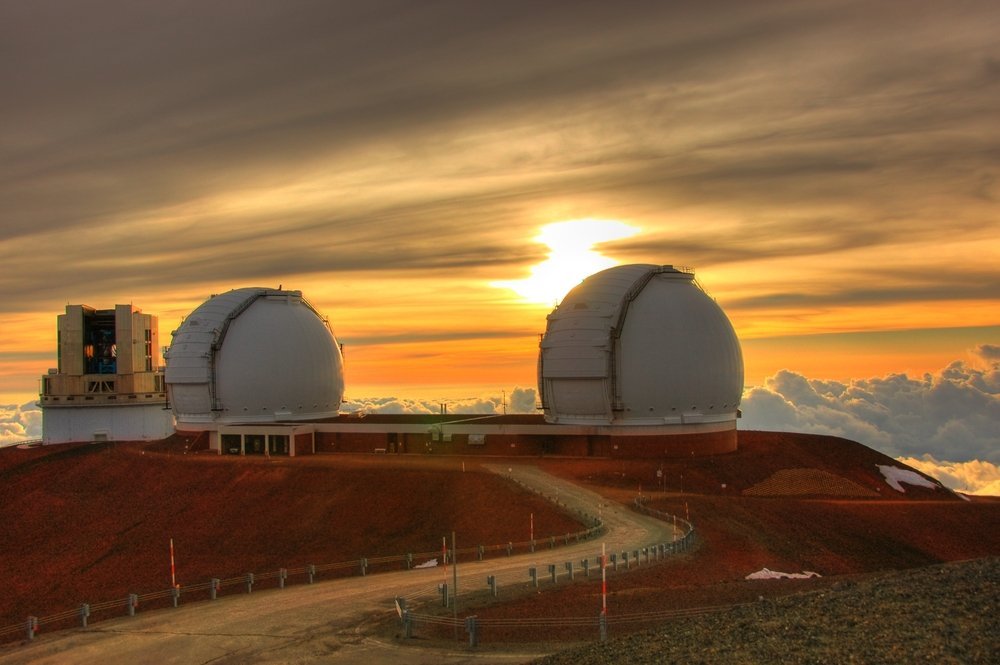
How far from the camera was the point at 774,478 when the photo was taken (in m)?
50.1

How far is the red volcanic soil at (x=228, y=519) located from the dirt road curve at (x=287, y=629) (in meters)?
7.19

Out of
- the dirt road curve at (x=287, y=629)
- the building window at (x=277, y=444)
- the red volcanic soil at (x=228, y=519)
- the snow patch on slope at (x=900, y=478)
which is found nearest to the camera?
the dirt road curve at (x=287, y=629)

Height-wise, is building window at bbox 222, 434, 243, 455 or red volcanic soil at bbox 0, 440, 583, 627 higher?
building window at bbox 222, 434, 243, 455

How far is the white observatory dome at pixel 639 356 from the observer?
53312 millimetres

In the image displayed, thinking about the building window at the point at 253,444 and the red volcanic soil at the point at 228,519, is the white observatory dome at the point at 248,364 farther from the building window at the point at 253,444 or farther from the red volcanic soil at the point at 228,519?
the red volcanic soil at the point at 228,519

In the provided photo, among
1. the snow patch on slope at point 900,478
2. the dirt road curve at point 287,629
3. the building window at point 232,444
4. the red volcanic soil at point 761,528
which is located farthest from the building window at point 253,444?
the snow patch on slope at point 900,478

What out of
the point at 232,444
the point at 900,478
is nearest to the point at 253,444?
the point at 232,444

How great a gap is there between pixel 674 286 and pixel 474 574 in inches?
1346

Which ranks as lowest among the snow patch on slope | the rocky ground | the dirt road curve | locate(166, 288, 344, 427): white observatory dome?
the snow patch on slope

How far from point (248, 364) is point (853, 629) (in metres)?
54.2

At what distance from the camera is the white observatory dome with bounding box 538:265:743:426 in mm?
53312

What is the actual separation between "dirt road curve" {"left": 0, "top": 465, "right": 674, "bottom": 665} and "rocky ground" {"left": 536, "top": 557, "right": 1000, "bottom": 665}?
3.76 m

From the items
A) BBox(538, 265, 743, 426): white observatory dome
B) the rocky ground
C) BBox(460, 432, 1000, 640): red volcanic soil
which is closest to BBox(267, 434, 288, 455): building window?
BBox(538, 265, 743, 426): white observatory dome

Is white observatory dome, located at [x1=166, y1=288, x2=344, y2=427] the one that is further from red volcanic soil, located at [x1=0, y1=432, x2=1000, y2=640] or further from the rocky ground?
the rocky ground
